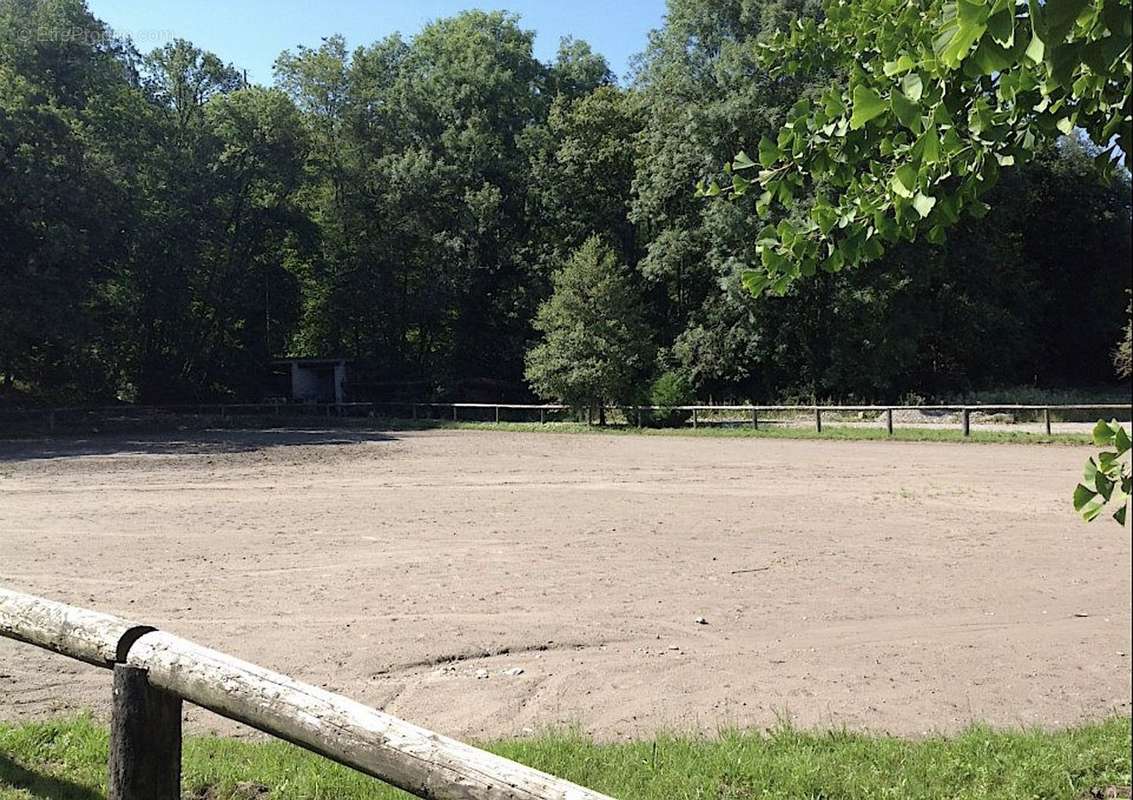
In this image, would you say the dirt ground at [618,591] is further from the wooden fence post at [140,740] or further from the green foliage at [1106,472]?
the wooden fence post at [140,740]

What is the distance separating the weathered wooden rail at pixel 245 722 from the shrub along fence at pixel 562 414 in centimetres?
2506

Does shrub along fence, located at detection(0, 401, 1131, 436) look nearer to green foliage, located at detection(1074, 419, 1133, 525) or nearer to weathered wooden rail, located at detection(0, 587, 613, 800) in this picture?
weathered wooden rail, located at detection(0, 587, 613, 800)

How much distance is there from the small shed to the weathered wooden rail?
1666 inches

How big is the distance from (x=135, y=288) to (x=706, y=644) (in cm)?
4524

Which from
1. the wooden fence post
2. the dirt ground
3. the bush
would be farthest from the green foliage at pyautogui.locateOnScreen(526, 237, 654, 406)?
the wooden fence post

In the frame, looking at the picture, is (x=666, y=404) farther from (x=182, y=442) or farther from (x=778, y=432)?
(x=182, y=442)

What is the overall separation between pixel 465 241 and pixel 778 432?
84.6 ft

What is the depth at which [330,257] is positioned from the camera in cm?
5222

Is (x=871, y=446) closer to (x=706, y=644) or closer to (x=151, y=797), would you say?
(x=706, y=644)

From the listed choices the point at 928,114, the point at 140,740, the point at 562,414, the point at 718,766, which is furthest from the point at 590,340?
the point at 928,114

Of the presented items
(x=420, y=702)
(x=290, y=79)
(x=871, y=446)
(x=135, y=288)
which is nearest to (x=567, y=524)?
(x=420, y=702)

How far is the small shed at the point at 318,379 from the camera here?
45344mm

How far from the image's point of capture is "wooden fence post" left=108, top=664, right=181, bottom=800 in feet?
11.4

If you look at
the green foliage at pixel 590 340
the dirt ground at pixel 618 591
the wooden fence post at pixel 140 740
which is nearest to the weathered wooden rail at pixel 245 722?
the wooden fence post at pixel 140 740
